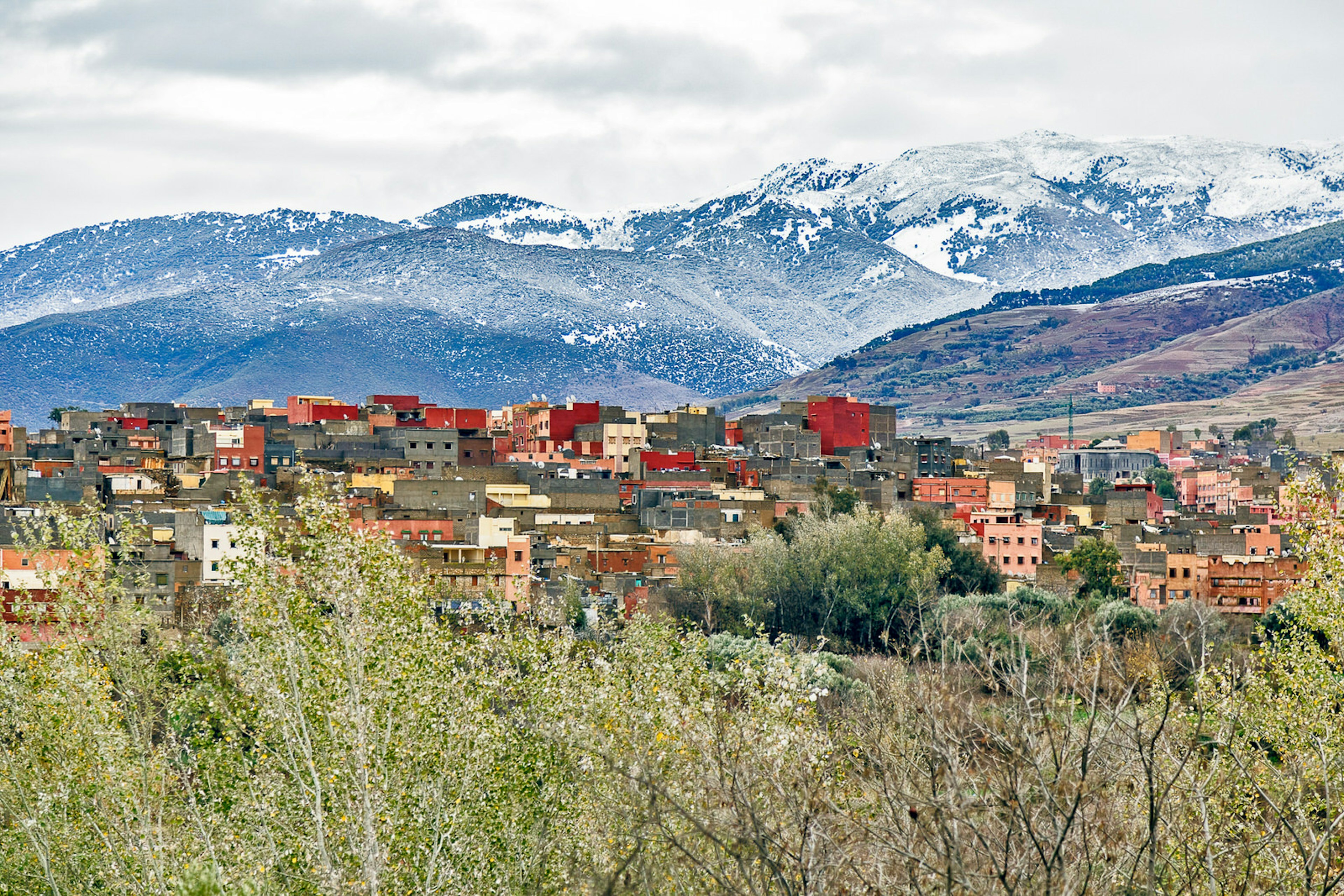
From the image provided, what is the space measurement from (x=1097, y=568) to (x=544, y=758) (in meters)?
32.3

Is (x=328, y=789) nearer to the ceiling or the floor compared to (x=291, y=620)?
nearer to the floor

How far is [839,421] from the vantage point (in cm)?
8181

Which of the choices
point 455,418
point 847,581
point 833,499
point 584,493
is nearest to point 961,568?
point 847,581

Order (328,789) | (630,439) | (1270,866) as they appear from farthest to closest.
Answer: (630,439) → (328,789) → (1270,866)

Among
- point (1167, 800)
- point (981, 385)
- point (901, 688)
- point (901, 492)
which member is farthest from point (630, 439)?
point (981, 385)

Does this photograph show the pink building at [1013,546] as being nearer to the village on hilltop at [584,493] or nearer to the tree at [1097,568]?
the village on hilltop at [584,493]

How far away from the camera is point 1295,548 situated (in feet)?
60.5

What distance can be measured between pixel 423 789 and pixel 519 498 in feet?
132

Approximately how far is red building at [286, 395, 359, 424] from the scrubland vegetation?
5799cm

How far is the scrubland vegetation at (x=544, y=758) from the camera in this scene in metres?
11.1

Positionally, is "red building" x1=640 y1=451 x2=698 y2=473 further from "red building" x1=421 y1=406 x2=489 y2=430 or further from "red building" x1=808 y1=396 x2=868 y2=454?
"red building" x1=808 y1=396 x2=868 y2=454

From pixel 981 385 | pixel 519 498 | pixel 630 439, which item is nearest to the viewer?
pixel 519 498

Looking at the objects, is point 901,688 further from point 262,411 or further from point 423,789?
point 262,411

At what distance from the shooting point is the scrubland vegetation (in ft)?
36.3
